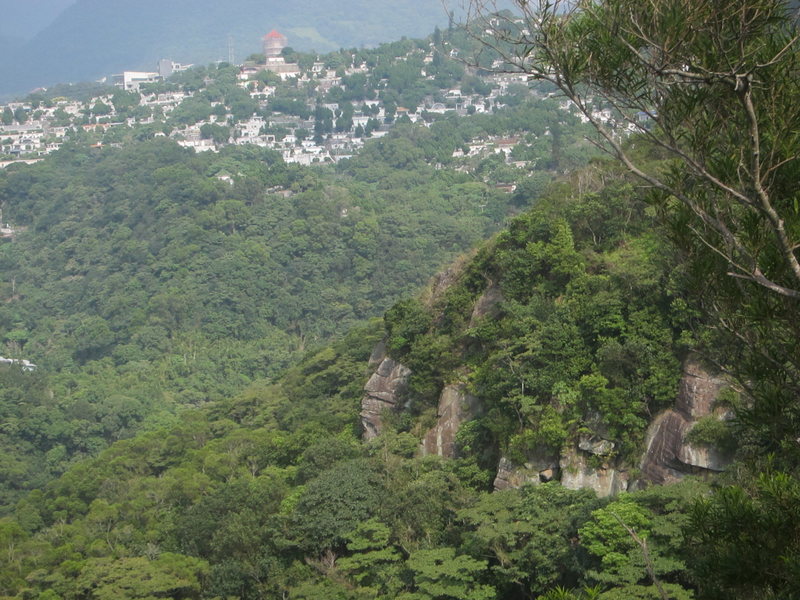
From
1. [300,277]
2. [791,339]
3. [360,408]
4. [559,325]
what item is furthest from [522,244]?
[300,277]

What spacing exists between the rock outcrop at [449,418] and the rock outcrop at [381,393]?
1.39 m

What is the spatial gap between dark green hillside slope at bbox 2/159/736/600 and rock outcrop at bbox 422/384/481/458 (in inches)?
11.1

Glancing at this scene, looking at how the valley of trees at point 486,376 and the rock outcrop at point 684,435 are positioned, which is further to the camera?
the rock outcrop at point 684,435

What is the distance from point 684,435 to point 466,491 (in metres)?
2.98

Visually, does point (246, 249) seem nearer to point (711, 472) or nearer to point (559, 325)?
point (559, 325)

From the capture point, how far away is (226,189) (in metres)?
49.0

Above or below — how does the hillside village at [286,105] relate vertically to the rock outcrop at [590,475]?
above

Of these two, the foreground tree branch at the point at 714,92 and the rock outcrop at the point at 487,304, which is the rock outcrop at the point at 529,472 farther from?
the foreground tree branch at the point at 714,92

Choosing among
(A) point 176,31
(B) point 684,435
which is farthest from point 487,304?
(A) point 176,31

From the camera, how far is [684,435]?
37.6 feet

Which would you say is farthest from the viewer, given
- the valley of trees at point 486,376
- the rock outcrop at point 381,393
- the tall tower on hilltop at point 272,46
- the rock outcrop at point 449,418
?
the tall tower on hilltop at point 272,46

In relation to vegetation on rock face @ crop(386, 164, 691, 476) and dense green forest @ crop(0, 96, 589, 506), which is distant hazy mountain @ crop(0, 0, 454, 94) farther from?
vegetation on rock face @ crop(386, 164, 691, 476)

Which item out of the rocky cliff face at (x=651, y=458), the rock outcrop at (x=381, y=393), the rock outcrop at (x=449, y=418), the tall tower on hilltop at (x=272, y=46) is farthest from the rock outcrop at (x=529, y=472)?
the tall tower on hilltop at (x=272, y=46)

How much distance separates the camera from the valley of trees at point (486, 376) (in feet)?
15.8
